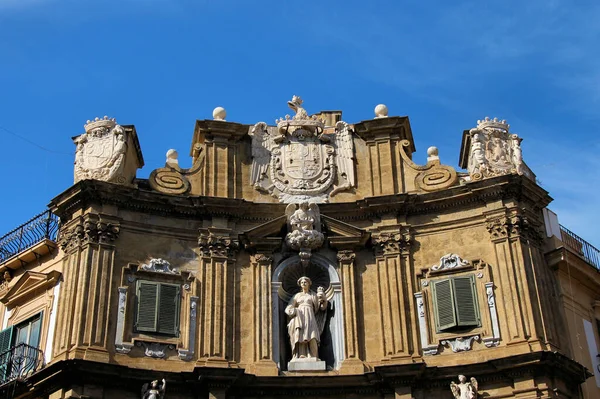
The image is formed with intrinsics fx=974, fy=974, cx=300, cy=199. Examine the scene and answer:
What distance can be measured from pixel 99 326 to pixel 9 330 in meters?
3.23

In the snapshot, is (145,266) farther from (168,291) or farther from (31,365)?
(31,365)

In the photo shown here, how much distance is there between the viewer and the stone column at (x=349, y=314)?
21.6 metres

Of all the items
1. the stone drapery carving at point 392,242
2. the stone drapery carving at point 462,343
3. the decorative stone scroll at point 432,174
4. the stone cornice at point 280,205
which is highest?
the decorative stone scroll at point 432,174

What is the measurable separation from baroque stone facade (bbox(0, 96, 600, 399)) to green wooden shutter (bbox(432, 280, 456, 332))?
0.03 meters

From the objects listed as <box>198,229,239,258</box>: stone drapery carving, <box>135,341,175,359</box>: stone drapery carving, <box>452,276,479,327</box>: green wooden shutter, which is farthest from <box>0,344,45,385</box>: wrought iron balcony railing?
<box>452,276,479,327</box>: green wooden shutter

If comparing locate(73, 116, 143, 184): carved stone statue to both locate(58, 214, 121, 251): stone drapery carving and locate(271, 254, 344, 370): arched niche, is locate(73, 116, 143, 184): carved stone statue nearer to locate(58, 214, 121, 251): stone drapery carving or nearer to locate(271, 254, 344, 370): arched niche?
locate(58, 214, 121, 251): stone drapery carving

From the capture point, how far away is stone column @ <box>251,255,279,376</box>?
21547 millimetres

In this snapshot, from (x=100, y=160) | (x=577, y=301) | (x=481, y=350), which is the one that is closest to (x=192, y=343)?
(x=100, y=160)

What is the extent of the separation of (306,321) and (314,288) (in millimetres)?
1363

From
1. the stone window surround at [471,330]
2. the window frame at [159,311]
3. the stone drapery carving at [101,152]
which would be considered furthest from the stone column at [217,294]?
the stone window surround at [471,330]

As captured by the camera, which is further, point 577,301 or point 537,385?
point 577,301

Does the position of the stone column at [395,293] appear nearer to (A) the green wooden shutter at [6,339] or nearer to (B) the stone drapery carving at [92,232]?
(B) the stone drapery carving at [92,232]

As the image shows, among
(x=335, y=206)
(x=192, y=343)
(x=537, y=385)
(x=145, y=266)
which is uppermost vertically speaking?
(x=335, y=206)

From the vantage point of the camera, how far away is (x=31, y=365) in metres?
21.4
